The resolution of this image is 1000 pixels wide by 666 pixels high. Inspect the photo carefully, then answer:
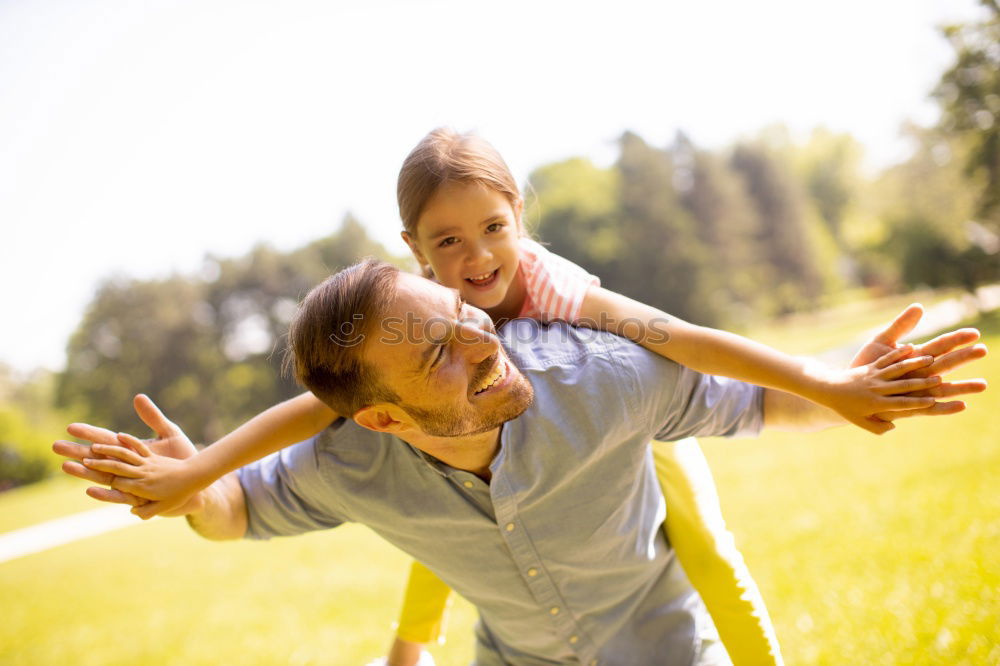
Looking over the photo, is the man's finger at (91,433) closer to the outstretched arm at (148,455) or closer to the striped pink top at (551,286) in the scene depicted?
the outstretched arm at (148,455)

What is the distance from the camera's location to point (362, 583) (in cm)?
744

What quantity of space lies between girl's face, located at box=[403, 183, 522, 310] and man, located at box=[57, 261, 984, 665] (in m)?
0.47

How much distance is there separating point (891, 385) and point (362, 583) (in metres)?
6.75

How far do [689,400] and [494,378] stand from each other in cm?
61

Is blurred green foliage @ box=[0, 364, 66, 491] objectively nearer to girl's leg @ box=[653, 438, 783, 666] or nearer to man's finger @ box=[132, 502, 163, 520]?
man's finger @ box=[132, 502, 163, 520]

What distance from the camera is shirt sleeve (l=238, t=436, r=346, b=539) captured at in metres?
2.26

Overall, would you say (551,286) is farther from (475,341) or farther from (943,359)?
(943,359)

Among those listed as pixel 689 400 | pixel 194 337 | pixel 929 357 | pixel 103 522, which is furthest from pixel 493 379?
pixel 194 337

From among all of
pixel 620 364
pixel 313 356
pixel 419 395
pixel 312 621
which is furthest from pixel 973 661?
pixel 312 621

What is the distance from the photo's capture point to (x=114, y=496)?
75.5 inches

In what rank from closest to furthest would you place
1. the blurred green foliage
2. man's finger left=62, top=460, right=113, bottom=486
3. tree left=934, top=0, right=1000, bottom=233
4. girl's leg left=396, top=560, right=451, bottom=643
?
man's finger left=62, top=460, right=113, bottom=486
girl's leg left=396, top=560, right=451, bottom=643
tree left=934, top=0, right=1000, bottom=233
the blurred green foliage

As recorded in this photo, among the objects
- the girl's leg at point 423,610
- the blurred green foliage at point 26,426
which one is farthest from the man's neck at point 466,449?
the blurred green foliage at point 26,426

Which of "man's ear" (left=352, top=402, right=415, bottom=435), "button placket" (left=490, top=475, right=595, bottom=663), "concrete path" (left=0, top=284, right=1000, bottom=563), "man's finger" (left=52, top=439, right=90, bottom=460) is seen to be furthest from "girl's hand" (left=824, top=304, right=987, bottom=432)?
"concrete path" (left=0, top=284, right=1000, bottom=563)

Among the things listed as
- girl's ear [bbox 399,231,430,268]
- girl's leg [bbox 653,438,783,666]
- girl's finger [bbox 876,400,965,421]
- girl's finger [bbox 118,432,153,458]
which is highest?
girl's ear [bbox 399,231,430,268]
